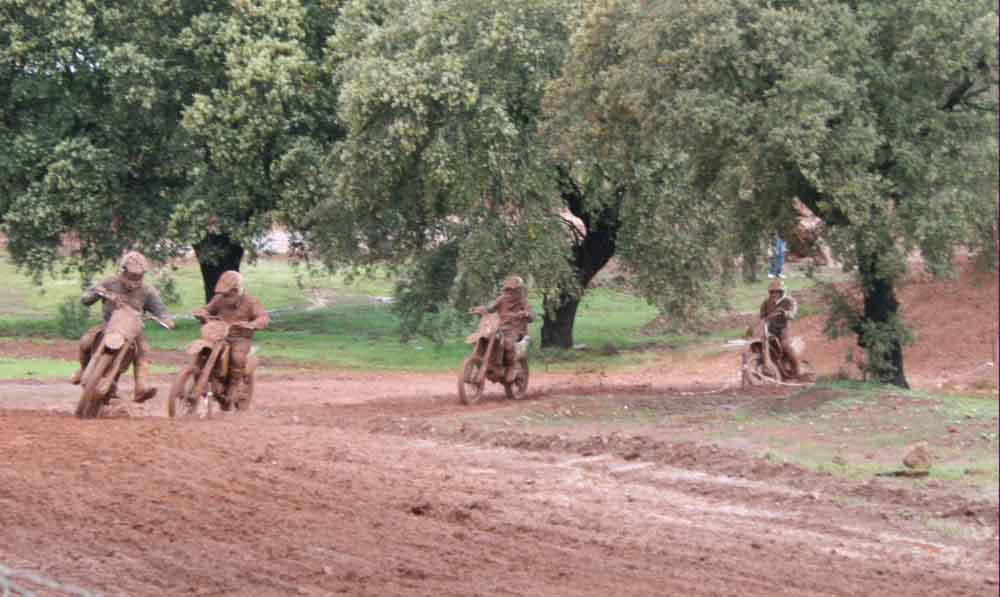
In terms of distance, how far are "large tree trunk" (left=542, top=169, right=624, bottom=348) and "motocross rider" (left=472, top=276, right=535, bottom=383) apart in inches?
240

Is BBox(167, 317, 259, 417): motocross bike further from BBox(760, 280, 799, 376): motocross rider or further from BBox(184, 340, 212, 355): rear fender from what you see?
BBox(760, 280, 799, 376): motocross rider

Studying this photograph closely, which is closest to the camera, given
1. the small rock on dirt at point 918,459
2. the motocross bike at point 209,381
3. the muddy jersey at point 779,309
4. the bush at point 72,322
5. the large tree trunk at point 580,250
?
the small rock on dirt at point 918,459

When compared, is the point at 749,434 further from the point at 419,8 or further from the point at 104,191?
the point at 104,191

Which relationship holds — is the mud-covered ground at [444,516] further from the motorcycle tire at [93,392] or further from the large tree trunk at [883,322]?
the large tree trunk at [883,322]

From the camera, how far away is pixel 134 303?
1714 centimetres

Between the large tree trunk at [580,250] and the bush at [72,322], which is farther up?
the large tree trunk at [580,250]

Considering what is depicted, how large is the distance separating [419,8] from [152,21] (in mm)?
7608

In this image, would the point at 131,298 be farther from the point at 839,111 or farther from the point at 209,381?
the point at 839,111

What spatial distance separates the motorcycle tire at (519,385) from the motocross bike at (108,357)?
227 inches

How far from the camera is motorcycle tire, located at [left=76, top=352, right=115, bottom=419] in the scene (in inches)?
644

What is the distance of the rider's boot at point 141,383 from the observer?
16734 mm

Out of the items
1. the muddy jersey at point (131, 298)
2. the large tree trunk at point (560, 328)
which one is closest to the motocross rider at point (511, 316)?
the muddy jersey at point (131, 298)

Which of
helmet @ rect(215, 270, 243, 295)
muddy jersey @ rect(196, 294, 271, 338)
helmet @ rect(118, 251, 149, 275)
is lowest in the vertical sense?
muddy jersey @ rect(196, 294, 271, 338)

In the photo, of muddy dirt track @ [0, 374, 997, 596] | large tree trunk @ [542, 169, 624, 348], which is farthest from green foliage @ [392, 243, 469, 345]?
muddy dirt track @ [0, 374, 997, 596]
